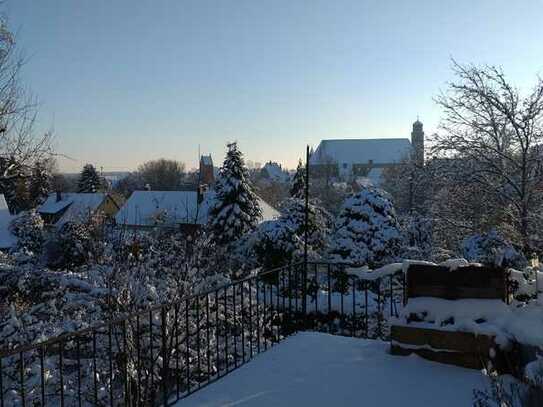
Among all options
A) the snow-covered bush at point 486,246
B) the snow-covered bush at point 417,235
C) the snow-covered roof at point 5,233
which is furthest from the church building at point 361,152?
the snow-covered bush at point 486,246

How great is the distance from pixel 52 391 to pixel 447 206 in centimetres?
1285

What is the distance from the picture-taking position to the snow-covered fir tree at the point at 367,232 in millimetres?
14156

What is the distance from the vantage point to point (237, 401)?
3.53 metres

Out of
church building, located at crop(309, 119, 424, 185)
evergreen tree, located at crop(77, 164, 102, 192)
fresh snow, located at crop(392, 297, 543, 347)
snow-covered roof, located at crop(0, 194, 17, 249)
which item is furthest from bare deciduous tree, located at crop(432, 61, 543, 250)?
church building, located at crop(309, 119, 424, 185)

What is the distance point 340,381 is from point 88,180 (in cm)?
4875

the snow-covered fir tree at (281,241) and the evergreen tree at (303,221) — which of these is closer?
the snow-covered fir tree at (281,241)

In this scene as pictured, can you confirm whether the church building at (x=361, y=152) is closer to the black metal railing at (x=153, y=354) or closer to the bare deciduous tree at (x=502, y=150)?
the bare deciduous tree at (x=502, y=150)

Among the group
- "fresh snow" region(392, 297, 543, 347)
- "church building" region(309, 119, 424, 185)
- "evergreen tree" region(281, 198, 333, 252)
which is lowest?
"fresh snow" region(392, 297, 543, 347)

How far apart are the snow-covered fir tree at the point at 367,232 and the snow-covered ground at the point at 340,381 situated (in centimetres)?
963

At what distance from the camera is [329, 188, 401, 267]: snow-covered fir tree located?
14.2m

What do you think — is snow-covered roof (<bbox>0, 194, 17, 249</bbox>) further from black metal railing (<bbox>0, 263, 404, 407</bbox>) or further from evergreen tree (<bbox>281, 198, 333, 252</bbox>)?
black metal railing (<bbox>0, 263, 404, 407</bbox>)

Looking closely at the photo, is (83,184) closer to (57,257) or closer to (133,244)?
(57,257)

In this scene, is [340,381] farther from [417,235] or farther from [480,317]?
[417,235]

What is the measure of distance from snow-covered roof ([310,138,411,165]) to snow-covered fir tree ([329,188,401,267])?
6144 cm
